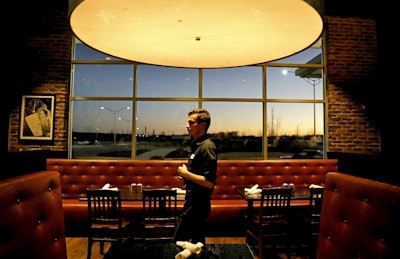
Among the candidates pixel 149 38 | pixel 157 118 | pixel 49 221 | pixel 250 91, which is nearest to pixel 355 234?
pixel 149 38

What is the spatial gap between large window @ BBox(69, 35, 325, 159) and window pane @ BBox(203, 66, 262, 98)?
0.07 ft

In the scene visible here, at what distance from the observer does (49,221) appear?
1.53 meters

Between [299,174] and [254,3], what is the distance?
15.5 feet

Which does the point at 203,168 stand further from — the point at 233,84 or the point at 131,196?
the point at 233,84

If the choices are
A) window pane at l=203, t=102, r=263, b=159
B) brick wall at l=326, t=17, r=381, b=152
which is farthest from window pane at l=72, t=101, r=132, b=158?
brick wall at l=326, t=17, r=381, b=152

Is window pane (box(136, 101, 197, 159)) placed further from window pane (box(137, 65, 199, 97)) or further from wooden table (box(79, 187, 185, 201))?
wooden table (box(79, 187, 185, 201))

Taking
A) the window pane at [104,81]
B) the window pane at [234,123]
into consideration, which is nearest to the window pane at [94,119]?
the window pane at [104,81]

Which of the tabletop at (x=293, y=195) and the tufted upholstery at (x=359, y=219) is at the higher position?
the tufted upholstery at (x=359, y=219)

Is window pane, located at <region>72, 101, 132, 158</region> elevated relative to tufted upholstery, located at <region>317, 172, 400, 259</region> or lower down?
elevated

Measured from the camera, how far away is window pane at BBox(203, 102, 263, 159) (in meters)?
5.88

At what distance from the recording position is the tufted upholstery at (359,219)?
1201 millimetres

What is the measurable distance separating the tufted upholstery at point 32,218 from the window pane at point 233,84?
4.37 m

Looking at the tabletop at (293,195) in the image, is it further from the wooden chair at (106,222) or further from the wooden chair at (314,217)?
the wooden chair at (106,222)

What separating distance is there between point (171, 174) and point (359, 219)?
384 centimetres
